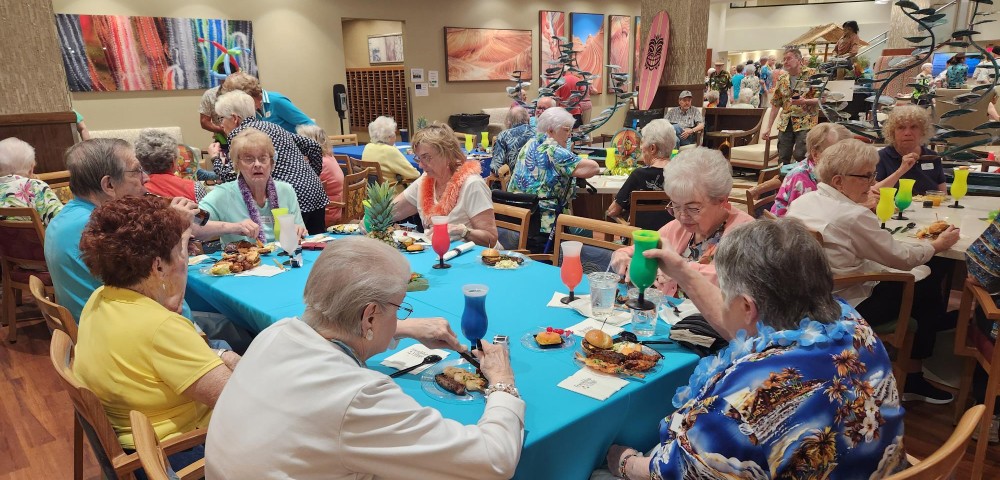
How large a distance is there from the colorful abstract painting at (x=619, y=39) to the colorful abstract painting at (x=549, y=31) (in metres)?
1.44

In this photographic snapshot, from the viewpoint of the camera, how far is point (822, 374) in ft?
3.76

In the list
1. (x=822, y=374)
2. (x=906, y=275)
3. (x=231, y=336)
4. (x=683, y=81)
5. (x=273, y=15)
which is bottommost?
(x=231, y=336)

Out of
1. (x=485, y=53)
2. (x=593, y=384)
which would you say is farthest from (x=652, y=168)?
(x=485, y=53)

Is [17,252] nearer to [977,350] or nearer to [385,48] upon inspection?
[977,350]

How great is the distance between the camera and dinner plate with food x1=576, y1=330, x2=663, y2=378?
1636 mm

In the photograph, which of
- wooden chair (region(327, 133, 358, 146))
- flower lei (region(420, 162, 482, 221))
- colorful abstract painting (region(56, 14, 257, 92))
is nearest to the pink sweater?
flower lei (region(420, 162, 482, 221))

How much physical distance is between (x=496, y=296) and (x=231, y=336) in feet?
4.35

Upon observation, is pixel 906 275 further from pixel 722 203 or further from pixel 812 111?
pixel 812 111

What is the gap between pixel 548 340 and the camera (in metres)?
1.80

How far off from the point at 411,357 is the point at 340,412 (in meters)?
0.67

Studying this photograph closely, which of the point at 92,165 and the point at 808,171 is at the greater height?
the point at 92,165

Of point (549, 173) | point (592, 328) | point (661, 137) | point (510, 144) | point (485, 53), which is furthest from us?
point (485, 53)

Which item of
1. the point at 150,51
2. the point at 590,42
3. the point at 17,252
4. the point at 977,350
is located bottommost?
the point at 977,350

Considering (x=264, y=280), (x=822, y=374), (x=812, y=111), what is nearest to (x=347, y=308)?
(x=822, y=374)
